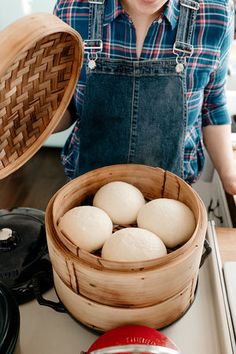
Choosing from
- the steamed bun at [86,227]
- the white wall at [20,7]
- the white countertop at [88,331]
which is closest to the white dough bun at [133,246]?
the steamed bun at [86,227]

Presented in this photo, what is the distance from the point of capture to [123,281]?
1.99 ft

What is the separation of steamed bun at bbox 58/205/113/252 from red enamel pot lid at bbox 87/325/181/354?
16 centimetres

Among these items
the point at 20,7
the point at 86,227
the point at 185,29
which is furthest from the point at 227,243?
the point at 20,7

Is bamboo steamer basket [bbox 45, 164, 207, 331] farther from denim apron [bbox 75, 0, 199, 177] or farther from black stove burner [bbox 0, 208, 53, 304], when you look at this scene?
denim apron [bbox 75, 0, 199, 177]

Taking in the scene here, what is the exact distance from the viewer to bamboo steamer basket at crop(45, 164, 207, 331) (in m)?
0.61

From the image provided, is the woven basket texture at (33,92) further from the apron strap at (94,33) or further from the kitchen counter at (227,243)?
the kitchen counter at (227,243)

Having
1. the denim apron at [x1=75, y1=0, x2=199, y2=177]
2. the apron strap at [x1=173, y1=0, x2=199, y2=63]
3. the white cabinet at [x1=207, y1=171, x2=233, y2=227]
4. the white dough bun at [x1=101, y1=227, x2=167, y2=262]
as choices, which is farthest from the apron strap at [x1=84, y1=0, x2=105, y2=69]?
the white cabinet at [x1=207, y1=171, x2=233, y2=227]

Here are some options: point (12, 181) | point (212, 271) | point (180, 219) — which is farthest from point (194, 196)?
point (12, 181)

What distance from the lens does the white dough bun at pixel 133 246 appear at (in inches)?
26.2

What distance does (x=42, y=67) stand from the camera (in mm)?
676

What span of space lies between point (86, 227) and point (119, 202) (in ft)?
0.34

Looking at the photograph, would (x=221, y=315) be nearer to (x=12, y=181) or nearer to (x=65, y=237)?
(x=65, y=237)

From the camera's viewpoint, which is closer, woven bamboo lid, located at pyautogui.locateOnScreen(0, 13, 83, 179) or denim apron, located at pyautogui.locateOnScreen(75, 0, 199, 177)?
woven bamboo lid, located at pyautogui.locateOnScreen(0, 13, 83, 179)

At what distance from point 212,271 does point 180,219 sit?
0.18m
